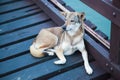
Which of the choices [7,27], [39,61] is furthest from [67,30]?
[7,27]

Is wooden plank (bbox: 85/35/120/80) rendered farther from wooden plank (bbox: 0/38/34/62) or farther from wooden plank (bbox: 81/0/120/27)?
wooden plank (bbox: 0/38/34/62)

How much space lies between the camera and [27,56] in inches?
114

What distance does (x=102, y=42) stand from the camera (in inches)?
111

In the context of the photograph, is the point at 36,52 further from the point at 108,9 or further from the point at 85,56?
→ the point at 108,9

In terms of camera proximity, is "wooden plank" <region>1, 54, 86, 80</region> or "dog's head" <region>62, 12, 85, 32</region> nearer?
"wooden plank" <region>1, 54, 86, 80</region>

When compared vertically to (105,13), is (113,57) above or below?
below

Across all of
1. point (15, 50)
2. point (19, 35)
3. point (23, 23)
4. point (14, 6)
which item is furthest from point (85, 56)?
point (14, 6)

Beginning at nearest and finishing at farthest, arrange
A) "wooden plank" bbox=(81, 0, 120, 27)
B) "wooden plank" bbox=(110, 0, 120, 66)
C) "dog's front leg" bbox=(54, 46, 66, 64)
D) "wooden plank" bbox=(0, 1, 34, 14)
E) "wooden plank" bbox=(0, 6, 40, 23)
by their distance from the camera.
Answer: "wooden plank" bbox=(81, 0, 120, 27) < "wooden plank" bbox=(110, 0, 120, 66) < "dog's front leg" bbox=(54, 46, 66, 64) < "wooden plank" bbox=(0, 6, 40, 23) < "wooden plank" bbox=(0, 1, 34, 14)

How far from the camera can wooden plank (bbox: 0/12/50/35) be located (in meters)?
3.45

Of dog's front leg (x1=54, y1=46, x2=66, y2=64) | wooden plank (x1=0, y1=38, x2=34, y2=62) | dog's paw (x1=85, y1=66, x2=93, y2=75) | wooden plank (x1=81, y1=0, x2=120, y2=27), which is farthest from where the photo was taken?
wooden plank (x1=0, y1=38, x2=34, y2=62)

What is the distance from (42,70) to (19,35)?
745mm

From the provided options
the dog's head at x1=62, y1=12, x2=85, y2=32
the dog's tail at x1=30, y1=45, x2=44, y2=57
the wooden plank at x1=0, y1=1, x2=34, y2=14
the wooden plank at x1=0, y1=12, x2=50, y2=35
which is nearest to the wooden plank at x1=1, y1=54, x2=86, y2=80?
the dog's tail at x1=30, y1=45, x2=44, y2=57

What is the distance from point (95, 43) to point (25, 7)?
1.47 meters

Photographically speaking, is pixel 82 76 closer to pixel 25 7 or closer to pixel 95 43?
pixel 95 43
